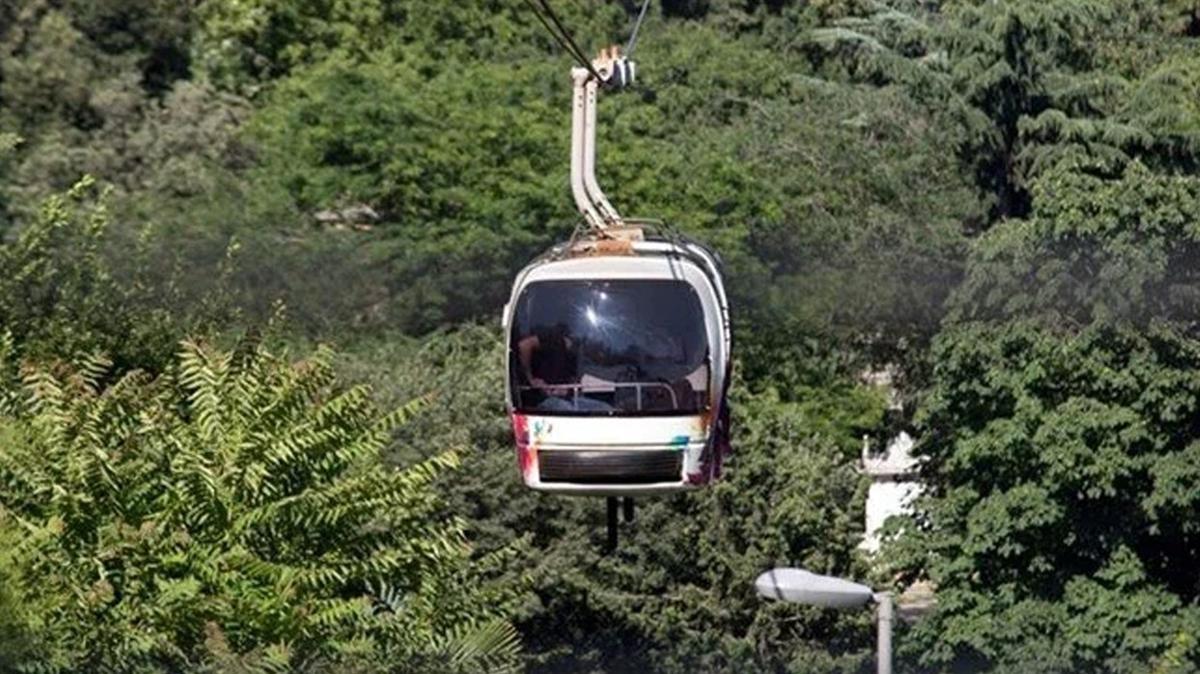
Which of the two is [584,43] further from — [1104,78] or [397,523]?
[397,523]

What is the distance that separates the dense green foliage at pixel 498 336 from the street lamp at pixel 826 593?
12.8 ft

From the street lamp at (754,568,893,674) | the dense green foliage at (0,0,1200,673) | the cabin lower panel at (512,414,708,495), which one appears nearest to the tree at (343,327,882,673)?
the dense green foliage at (0,0,1200,673)

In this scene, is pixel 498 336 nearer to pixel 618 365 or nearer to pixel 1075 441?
pixel 1075 441

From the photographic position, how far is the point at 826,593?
12.4m

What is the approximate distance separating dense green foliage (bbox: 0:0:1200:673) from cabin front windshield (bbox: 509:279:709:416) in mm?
2034

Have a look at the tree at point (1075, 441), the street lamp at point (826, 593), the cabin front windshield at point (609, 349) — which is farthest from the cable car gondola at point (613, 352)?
the tree at point (1075, 441)

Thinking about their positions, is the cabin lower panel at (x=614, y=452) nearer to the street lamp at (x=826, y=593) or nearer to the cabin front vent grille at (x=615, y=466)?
the cabin front vent grille at (x=615, y=466)

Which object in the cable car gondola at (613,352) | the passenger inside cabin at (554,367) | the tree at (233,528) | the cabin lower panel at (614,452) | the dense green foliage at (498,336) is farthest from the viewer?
the dense green foliage at (498,336)

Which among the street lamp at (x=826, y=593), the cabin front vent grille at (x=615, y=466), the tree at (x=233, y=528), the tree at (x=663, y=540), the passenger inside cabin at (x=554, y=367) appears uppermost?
the street lamp at (x=826, y=593)

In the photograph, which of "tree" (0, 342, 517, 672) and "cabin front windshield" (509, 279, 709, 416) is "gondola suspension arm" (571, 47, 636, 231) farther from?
"tree" (0, 342, 517, 672)

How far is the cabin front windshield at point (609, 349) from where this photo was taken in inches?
666

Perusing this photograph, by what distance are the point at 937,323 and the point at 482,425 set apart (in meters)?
7.76

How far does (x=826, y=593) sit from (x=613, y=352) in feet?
16.1

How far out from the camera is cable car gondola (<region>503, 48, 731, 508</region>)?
1691cm
